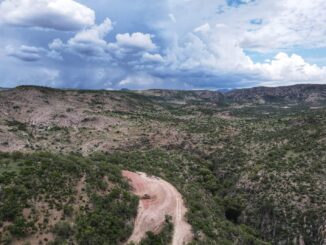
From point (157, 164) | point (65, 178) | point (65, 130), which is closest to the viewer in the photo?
point (65, 178)

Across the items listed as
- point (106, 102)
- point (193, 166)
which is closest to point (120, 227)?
point (193, 166)

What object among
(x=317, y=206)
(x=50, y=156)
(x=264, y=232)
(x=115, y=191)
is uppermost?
(x=50, y=156)

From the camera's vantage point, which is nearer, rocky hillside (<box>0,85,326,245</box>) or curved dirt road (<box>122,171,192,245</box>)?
rocky hillside (<box>0,85,326,245</box>)

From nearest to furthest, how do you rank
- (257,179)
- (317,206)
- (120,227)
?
(120,227)
(317,206)
(257,179)

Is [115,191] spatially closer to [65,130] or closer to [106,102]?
[65,130]
